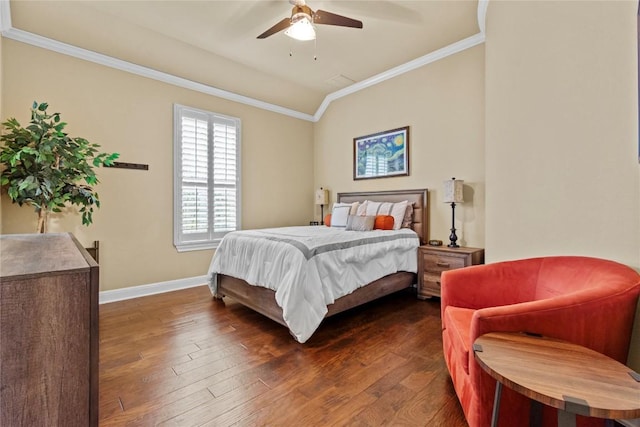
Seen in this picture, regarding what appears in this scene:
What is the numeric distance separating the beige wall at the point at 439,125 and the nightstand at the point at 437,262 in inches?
15.8

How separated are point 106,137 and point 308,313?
3213 millimetres

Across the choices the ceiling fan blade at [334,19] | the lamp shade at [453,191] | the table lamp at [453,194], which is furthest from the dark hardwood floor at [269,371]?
the ceiling fan blade at [334,19]

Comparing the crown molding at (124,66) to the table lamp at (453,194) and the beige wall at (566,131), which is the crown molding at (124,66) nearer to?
the table lamp at (453,194)

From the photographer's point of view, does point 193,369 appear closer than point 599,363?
No

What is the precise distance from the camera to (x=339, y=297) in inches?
105

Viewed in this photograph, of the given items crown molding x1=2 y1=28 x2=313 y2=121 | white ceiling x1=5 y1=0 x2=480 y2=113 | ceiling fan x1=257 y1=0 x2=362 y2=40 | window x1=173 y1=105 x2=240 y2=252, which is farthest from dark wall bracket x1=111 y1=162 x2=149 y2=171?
ceiling fan x1=257 y1=0 x2=362 y2=40

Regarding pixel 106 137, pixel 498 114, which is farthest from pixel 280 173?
pixel 498 114

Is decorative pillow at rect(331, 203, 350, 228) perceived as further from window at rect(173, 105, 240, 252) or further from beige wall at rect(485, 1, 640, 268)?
beige wall at rect(485, 1, 640, 268)

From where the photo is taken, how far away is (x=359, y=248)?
9.66 ft

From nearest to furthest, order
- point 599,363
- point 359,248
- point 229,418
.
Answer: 1. point 599,363
2. point 229,418
3. point 359,248

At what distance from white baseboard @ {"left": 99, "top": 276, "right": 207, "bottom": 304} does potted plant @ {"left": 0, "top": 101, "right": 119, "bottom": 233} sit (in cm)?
103

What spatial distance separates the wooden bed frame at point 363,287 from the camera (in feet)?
8.80

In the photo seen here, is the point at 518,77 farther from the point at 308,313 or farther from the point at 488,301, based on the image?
the point at 308,313

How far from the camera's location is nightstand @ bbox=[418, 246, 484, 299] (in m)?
3.20
